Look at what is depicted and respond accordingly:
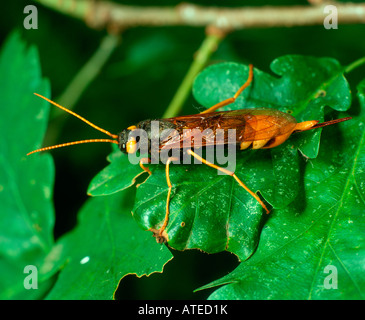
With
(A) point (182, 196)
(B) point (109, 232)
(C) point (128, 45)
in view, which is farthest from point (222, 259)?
(C) point (128, 45)

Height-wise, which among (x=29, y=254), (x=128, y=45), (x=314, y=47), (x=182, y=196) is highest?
(x=128, y=45)

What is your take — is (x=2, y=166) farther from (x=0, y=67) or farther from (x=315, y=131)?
(x=315, y=131)

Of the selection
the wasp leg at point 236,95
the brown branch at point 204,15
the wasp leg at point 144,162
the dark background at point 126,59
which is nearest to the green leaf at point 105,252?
the wasp leg at point 144,162

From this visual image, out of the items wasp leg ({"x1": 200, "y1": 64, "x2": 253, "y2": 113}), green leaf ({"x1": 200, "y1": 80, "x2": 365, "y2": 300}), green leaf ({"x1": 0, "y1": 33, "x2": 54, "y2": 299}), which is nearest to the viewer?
green leaf ({"x1": 200, "y1": 80, "x2": 365, "y2": 300})

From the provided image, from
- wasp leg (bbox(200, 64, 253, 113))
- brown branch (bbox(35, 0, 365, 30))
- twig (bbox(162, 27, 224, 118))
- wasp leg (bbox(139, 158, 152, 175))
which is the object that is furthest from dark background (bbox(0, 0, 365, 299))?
wasp leg (bbox(139, 158, 152, 175))

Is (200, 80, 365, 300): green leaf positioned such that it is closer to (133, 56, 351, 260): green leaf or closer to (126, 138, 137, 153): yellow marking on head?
(133, 56, 351, 260): green leaf

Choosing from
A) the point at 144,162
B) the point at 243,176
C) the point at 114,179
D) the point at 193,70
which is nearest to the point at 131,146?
the point at 144,162
